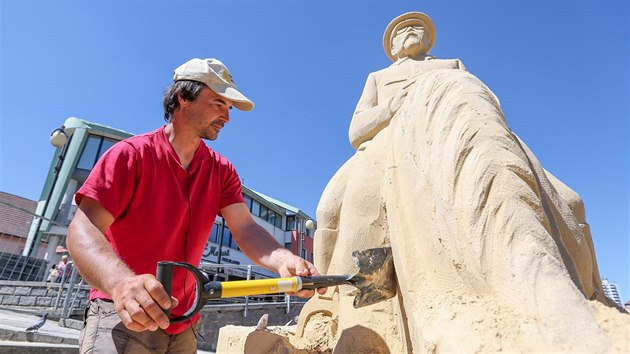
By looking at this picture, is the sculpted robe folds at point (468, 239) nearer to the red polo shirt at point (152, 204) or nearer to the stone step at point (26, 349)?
the red polo shirt at point (152, 204)

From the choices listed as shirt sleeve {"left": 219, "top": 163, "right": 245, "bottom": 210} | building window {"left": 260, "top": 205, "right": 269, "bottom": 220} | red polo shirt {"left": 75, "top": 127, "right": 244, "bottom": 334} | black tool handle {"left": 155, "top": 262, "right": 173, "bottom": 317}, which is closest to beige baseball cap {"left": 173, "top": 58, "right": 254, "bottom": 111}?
red polo shirt {"left": 75, "top": 127, "right": 244, "bottom": 334}

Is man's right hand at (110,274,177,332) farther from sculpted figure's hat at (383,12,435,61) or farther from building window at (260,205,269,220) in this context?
building window at (260,205,269,220)

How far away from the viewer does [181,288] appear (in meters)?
1.58

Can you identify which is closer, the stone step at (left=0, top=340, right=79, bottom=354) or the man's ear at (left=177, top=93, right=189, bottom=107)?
the man's ear at (left=177, top=93, right=189, bottom=107)

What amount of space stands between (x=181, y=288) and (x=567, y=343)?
122 cm

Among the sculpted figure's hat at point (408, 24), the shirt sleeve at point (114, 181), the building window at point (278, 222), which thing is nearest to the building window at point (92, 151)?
the building window at point (278, 222)

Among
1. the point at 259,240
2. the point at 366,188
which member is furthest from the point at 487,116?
the point at 259,240

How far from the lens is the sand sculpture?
39.8 inches

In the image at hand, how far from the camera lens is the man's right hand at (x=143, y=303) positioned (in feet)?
3.15

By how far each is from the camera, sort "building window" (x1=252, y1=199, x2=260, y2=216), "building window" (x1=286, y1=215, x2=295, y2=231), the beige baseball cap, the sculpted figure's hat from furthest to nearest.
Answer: "building window" (x1=286, y1=215, x2=295, y2=231)
"building window" (x1=252, y1=199, x2=260, y2=216)
the sculpted figure's hat
the beige baseball cap

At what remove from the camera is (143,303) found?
964mm

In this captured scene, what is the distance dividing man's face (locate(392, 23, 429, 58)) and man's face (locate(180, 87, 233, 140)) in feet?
5.59

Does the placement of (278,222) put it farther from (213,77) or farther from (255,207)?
(213,77)

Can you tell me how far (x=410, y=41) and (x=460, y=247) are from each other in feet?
6.79
